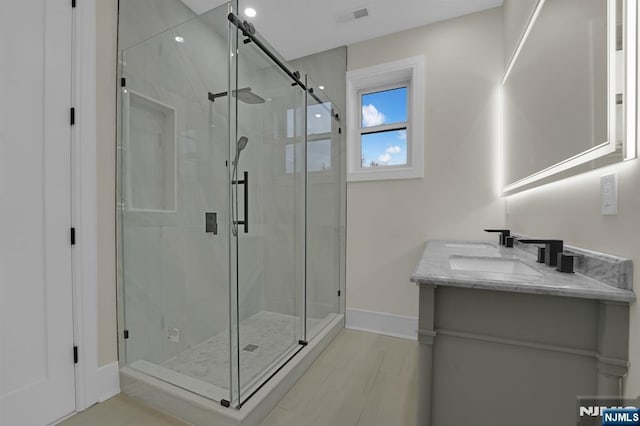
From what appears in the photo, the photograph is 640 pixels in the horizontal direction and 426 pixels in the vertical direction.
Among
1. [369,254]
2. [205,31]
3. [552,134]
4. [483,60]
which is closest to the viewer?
[552,134]

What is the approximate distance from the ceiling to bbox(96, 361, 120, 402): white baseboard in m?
2.75

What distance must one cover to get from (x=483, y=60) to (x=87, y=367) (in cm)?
364

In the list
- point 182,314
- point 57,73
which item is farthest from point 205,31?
point 182,314

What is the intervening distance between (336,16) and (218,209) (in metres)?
2.00

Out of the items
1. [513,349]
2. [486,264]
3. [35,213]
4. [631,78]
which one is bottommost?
[513,349]

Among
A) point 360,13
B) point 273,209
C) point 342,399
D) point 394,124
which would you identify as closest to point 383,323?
point 342,399

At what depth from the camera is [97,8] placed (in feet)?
5.37

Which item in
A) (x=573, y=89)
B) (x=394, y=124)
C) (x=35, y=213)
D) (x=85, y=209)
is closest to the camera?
(x=573, y=89)

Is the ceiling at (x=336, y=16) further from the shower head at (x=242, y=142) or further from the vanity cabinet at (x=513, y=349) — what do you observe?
the vanity cabinet at (x=513, y=349)

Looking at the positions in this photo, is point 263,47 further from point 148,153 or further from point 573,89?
point 573,89

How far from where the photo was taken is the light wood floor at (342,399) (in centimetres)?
148

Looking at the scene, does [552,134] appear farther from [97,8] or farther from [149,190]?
[97,8]

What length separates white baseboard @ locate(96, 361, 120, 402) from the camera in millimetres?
1602

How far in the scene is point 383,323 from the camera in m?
2.63
